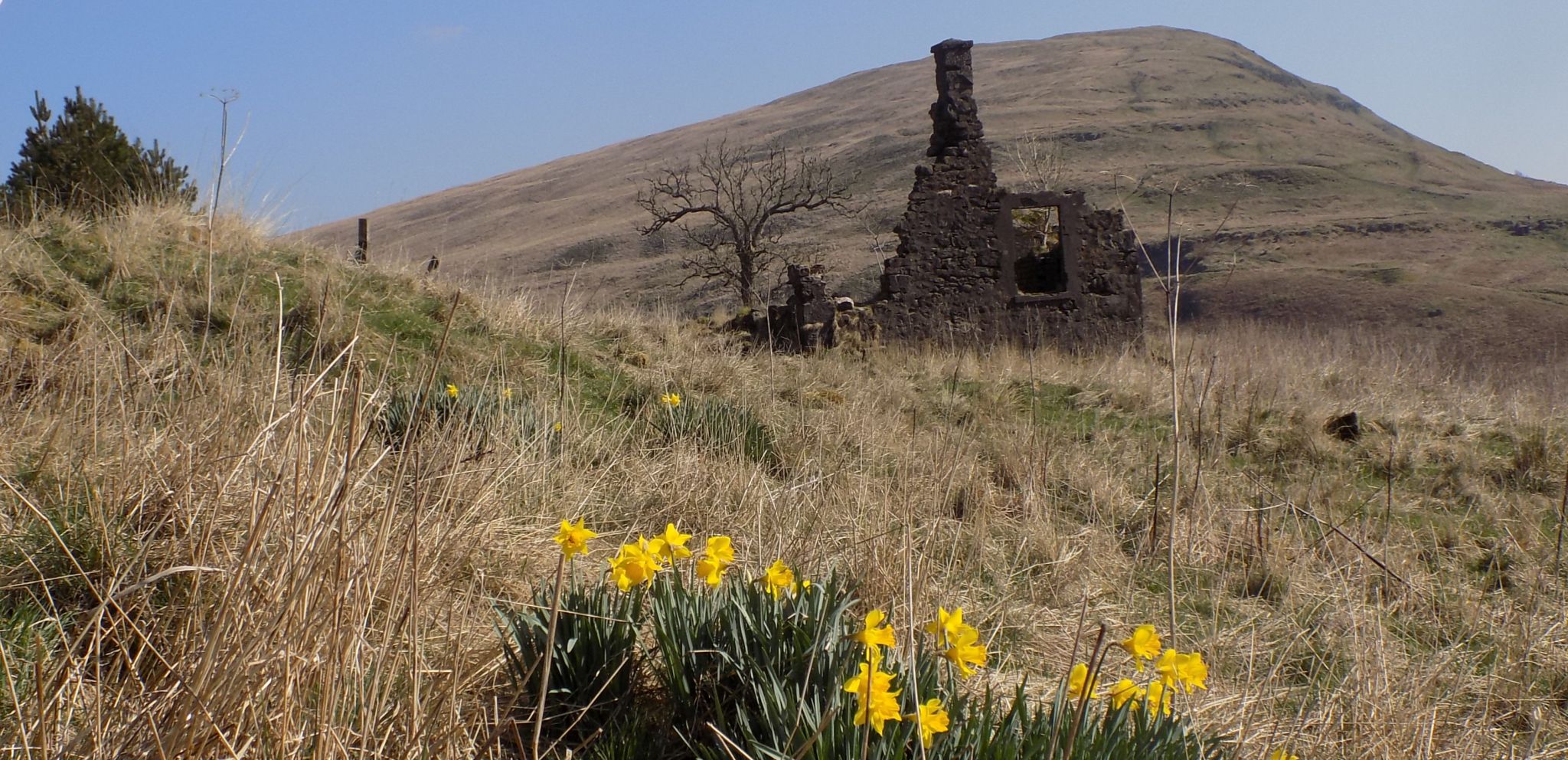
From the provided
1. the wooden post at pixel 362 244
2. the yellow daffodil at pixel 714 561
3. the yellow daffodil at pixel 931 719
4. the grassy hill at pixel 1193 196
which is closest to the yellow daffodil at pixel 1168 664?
the yellow daffodil at pixel 931 719

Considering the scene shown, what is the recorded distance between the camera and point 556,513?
145 inches

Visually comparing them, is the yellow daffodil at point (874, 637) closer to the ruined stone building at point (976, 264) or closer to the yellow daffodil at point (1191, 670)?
the yellow daffodil at point (1191, 670)

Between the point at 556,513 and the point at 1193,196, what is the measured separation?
50.6 metres

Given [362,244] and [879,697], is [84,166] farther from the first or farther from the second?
[879,697]

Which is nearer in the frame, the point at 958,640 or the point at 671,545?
the point at 958,640

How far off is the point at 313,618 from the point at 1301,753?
2.26 m

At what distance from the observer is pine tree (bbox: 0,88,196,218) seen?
941 centimetres

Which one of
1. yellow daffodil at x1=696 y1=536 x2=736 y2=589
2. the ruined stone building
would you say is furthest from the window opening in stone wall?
yellow daffodil at x1=696 y1=536 x2=736 y2=589

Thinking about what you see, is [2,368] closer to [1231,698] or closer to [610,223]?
[1231,698]

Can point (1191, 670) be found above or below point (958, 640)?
below

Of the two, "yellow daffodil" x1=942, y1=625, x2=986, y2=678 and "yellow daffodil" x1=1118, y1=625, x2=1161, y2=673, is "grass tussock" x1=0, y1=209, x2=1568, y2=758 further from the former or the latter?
"yellow daffodil" x1=1118, y1=625, x2=1161, y2=673

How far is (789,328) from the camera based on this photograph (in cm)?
1293

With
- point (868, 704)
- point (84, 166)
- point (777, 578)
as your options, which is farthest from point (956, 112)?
point (868, 704)

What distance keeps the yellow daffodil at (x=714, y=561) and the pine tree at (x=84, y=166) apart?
9.09 metres
